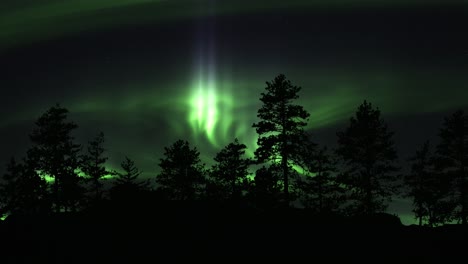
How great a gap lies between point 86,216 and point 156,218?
4364 millimetres

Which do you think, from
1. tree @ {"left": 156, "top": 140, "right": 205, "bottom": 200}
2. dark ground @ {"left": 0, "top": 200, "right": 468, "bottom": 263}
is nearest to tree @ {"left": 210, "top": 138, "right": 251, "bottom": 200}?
tree @ {"left": 156, "top": 140, "right": 205, "bottom": 200}

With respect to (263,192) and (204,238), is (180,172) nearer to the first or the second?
(263,192)

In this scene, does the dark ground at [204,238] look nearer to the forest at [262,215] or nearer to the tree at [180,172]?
the forest at [262,215]

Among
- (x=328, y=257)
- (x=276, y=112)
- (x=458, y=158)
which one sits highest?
(x=276, y=112)

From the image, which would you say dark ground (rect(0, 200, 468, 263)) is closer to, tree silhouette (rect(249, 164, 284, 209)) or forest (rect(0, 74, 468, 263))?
forest (rect(0, 74, 468, 263))

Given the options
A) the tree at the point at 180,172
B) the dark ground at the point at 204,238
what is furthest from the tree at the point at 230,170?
the dark ground at the point at 204,238

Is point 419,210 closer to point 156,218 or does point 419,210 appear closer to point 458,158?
point 458,158

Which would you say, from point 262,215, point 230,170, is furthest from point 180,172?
point 262,215

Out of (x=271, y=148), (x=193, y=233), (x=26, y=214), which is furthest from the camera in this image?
(x=271, y=148)

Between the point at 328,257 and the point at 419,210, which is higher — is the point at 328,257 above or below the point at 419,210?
below

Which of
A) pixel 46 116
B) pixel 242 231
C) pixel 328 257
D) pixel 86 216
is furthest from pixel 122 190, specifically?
pixel 46 116

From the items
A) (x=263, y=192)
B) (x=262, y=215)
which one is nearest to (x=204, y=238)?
(x=262, y=215)

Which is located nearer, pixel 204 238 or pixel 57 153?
pixel 204 238

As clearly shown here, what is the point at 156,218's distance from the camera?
3312 cm
